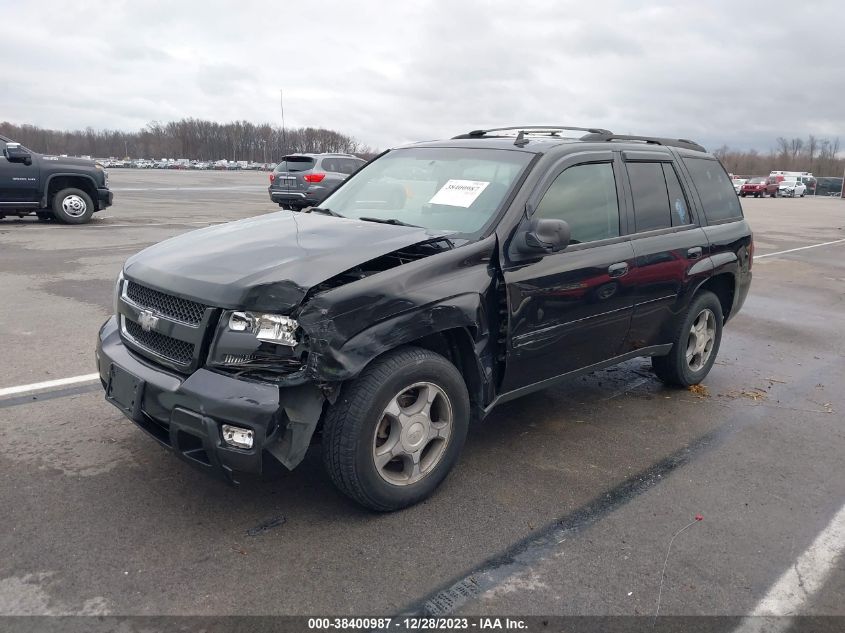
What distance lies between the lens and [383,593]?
273 centimetres

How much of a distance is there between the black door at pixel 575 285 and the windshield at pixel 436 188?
0.28 m

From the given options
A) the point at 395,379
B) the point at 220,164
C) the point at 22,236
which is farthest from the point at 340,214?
the point at 220,164

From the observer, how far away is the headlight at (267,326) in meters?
2.93

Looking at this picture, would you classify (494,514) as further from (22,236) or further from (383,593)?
(22,236)

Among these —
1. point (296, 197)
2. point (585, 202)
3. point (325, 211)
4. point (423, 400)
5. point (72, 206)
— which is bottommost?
point (423, 400)

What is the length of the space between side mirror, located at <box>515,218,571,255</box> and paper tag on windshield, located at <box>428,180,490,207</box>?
0.45 m

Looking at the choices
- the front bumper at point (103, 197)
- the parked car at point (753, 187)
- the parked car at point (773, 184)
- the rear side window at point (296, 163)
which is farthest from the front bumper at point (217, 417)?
the parked car at point (773, 184)

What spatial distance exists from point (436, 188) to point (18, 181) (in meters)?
12.3

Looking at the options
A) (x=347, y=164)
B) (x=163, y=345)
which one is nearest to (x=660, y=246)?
(x=163, y=345)

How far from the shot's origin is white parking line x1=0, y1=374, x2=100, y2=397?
4.66 metres

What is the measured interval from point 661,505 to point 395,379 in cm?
159

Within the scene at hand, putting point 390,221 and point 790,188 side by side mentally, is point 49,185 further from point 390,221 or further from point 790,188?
point 790,188

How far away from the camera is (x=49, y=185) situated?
46.1 feet

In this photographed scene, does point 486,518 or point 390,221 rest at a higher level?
point 390,221
